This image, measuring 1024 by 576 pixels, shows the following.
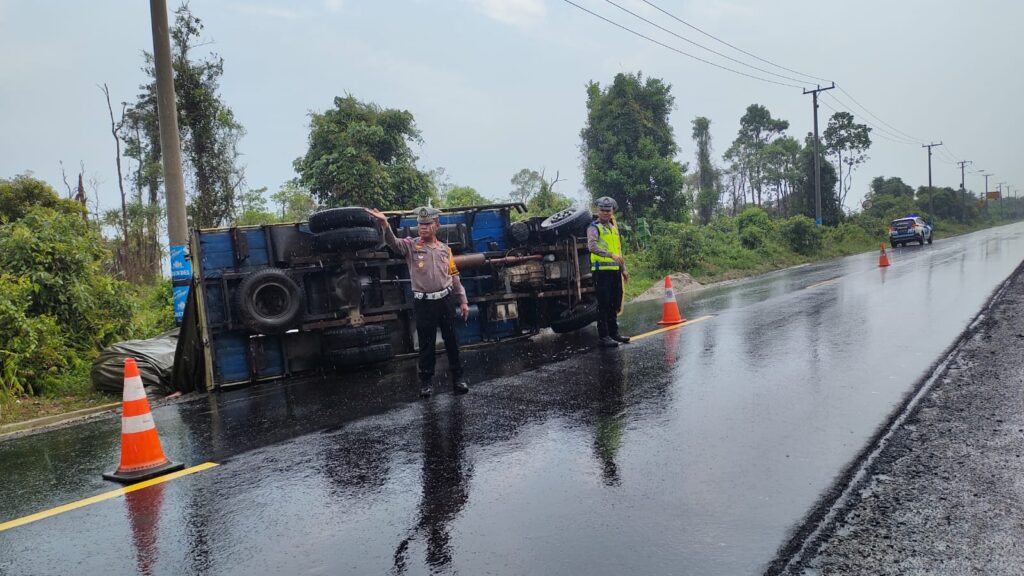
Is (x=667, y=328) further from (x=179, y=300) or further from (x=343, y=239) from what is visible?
(x=179, y=300)

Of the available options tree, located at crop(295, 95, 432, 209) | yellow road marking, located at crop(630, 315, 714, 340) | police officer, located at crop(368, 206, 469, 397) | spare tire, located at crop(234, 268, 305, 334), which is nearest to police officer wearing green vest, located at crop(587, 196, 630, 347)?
yellow road marking, located at crop(630, 315, 714, 340)

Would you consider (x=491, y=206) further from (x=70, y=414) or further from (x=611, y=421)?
(x=70, y=414)

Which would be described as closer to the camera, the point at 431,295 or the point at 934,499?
the point at 934,499

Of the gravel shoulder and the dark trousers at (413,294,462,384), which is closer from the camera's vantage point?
the gravel shoulder

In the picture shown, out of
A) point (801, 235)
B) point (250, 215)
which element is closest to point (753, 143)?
point (801, 235)

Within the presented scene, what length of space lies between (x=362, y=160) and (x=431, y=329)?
16.2 m

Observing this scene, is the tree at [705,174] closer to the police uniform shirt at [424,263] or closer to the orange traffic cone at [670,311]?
the orange traffic cone at [670,311]

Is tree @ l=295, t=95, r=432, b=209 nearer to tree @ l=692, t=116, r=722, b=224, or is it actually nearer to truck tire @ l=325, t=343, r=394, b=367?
truck tire @ l=325, t=343, r=394, b=367

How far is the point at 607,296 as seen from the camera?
8.67 m

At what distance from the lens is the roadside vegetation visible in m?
9.02

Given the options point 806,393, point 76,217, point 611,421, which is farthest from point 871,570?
point 76,217

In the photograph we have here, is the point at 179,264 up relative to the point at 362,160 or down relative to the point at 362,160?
down

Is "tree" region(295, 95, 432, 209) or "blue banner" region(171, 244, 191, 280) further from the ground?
"tree" region(295, 95, 432, 209)

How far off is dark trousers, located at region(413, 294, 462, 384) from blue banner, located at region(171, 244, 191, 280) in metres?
5.38
